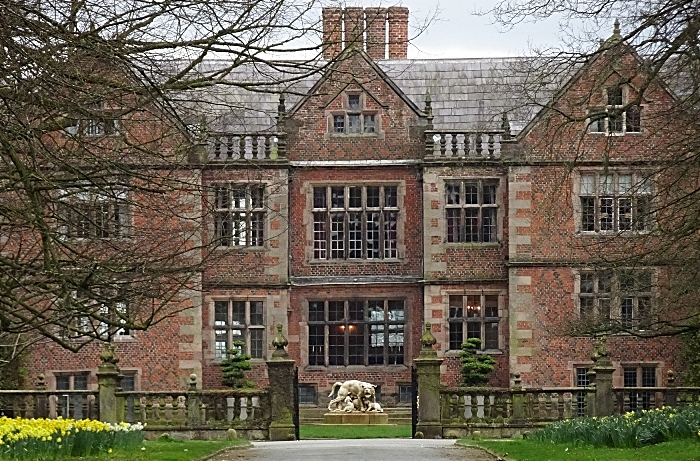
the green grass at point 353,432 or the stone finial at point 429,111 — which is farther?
the stone finial at point 429,111

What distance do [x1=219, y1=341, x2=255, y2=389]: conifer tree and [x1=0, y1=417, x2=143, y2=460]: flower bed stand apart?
45.3ft

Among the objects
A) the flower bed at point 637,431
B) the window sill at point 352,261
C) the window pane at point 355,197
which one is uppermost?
the window pane at point 355,197

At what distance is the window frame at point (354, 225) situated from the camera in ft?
114

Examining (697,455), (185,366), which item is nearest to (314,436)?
(185,366)

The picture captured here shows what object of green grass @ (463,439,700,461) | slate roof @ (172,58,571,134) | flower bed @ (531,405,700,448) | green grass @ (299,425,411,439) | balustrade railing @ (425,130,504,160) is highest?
slate roof @ (172,58,571,134)

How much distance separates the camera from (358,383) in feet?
99.9

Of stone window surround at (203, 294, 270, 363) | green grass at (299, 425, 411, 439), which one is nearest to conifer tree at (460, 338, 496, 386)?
green grass at (299, 425, 411, 439)

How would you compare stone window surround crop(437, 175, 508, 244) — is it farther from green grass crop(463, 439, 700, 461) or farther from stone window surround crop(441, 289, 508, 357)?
green grass crop(463, 439, 700, 461)

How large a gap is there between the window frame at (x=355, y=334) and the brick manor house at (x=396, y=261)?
0.03 meters

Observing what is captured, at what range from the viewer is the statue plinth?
30.0 meters

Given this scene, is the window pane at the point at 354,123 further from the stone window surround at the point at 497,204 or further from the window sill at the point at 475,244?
the window sill at the point at 475,244

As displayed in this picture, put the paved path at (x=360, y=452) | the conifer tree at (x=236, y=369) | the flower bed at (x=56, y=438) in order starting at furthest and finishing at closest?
the conifer tree at (x=236, y=369) < the paved path at (x=360, y=452) < the flower bed at (x=56, y=438)

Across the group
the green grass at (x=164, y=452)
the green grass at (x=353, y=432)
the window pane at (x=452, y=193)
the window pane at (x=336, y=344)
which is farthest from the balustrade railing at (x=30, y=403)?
the window pane at (x=452, y=193)

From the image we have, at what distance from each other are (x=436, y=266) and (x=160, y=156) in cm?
2252
